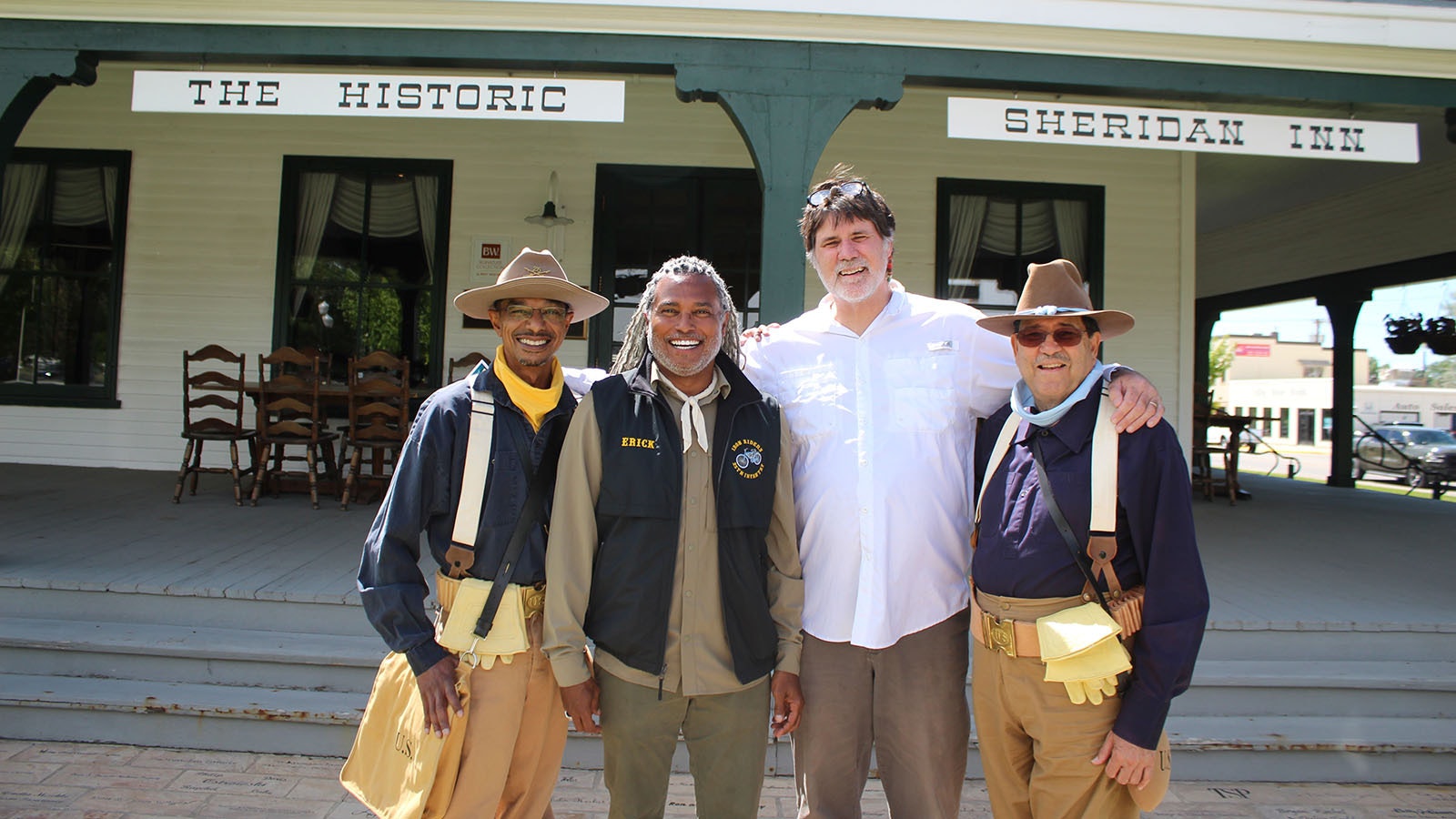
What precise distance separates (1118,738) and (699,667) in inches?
37.6

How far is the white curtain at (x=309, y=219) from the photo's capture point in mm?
7098

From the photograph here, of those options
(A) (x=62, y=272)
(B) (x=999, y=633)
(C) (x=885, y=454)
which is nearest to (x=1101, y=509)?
(B) (x=999, y=633)

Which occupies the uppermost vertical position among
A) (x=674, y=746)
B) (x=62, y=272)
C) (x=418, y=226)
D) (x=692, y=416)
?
(x=418, y=226)

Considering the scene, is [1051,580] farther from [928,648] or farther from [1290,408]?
[1290,408]

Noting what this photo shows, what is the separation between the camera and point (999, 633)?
1994 mm

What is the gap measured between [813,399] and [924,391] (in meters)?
0.29

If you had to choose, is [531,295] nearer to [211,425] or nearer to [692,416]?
[692,416]

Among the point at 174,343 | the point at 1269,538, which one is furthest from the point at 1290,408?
the point at 174,343

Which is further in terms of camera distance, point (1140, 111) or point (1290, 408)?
point (1290, 408)

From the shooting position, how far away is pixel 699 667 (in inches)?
76.3

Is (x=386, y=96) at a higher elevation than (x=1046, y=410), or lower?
higher

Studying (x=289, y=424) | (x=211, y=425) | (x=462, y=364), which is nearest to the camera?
(x=289, y=424)

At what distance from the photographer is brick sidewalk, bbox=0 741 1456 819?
2.85m

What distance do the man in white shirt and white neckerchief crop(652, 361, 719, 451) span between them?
1.00 ft
